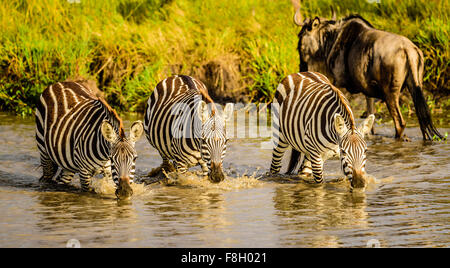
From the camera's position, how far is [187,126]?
831 centimetres

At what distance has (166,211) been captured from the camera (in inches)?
Result: 286

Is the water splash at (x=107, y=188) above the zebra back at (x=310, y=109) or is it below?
below

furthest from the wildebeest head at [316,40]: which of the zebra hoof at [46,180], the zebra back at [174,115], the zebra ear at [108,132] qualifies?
the zebra ear at [108,132]

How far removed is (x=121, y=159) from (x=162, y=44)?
7782mm

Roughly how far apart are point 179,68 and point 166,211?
25.7 ft

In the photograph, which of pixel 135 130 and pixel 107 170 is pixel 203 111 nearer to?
pixel 135 130

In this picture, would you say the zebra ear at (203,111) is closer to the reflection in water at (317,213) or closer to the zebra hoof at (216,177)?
the zebra hoof at (216,177)

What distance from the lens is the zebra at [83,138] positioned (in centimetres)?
736

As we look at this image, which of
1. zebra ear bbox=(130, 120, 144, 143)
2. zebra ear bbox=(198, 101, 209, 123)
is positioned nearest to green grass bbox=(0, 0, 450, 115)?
zebra ear bbox=(198, 101, 209, 123)

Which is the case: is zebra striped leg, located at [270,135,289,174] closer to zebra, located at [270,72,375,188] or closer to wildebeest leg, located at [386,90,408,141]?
zebra, located at [270,72,375,188]

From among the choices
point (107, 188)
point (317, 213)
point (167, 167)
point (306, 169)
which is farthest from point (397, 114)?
point (107, 188)

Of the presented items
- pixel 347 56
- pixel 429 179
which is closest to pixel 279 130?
pixel 429 179

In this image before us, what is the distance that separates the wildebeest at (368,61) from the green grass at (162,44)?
4.75 ft

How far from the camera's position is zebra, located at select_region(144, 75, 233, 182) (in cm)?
796
